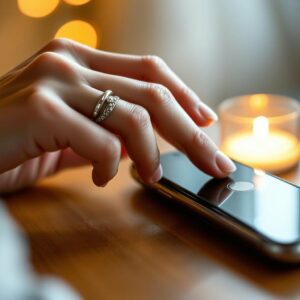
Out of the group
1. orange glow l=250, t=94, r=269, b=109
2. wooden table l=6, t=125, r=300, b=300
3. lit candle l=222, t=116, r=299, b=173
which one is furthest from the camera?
orange glow l=250, t=94, r=269, b=109

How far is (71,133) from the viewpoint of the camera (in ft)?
1.64

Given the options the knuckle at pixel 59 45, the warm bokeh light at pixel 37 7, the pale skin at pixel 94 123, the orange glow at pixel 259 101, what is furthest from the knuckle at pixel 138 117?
the warm bokeh light at pixel 37 7

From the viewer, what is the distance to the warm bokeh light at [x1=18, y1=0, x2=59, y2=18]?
0.84 metres

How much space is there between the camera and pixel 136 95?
1.77ft

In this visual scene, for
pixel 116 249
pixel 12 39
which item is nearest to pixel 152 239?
pixel 116 249

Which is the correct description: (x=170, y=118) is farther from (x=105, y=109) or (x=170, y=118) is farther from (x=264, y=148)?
(x=264, y=148)

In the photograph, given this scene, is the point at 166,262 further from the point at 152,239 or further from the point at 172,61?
the point at 172,61

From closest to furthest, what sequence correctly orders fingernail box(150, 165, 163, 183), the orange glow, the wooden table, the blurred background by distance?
1. the wooden table
2. fingernail box(150, 165, 163, 183)
3. the orange glow
4. the blurred background

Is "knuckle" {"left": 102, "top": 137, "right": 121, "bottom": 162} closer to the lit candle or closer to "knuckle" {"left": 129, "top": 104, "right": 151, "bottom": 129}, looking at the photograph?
"knuckle" {"left": 129, "top": 104, "right": 151, "bottom": 129}

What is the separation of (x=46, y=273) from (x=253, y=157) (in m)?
0.30

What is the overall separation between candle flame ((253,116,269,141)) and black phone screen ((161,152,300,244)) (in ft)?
0.34

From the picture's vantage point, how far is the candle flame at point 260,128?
25.9 inches

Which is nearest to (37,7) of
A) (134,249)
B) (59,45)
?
(59,45)

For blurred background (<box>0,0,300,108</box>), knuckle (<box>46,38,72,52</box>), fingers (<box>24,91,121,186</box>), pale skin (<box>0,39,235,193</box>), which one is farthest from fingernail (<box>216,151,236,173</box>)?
blurred background (<box>0,0,300,108</box>)
